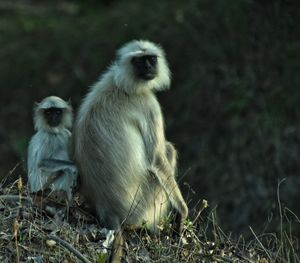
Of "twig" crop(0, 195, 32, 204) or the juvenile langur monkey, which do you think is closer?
"twig" crop(0, 195, 32, 204)

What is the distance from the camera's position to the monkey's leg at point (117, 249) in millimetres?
5484

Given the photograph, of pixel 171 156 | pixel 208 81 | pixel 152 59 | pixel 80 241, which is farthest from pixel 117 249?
pixel 208 81

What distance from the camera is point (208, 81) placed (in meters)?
14.0

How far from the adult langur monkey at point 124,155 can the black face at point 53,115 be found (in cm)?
88

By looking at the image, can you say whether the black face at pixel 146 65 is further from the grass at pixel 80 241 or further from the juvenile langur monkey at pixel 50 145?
the grass at pixel 80 241

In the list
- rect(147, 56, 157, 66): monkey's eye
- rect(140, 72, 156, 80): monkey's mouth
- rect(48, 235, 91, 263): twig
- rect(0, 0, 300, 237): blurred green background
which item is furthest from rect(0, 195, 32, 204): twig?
rect(0, 0, 300, 237): blurred green background

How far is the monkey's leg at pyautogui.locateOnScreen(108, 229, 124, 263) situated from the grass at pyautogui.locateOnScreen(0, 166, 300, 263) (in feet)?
0.19

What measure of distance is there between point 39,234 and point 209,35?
9.37 m

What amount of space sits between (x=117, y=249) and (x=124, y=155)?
1031mm

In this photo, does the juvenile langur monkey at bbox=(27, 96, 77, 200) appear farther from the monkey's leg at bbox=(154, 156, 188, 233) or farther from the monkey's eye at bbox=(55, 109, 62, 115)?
the monkey's leg at bbox=(154, 156, 188, 233)

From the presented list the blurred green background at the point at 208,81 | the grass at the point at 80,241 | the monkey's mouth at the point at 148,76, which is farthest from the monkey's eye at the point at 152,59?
the blurred green background at the point at 208,81

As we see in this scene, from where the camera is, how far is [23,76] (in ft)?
50.5

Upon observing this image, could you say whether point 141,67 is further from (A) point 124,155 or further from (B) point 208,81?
(B) point 208,81

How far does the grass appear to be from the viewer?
536cm
